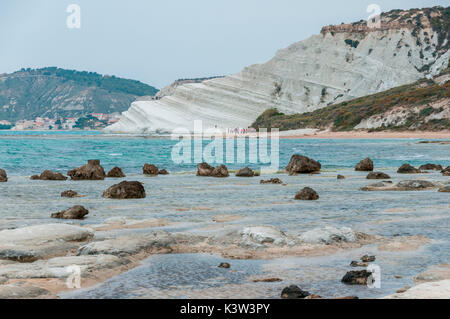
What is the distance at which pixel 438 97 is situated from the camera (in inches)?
3509

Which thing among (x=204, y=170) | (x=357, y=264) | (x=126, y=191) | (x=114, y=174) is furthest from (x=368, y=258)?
(x=114, y=174)

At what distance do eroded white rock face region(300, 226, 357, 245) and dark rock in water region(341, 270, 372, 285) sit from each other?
276 centimetres

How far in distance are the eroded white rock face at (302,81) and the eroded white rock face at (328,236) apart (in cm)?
10910

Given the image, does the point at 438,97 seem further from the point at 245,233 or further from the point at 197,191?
the point at 245,233

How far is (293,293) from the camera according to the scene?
723 centimetres

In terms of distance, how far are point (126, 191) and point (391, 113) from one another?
7981 cm

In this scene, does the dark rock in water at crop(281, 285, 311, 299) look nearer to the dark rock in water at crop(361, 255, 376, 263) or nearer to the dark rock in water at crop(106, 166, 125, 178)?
the dark rock in water at crop(361, 255, 376, 263)

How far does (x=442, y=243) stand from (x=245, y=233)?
415 cm

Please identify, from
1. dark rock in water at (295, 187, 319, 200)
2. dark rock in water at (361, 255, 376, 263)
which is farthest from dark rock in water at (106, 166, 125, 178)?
dark rock in water at (361, 255, 376, 263)

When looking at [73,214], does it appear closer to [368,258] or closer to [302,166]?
[368,258]

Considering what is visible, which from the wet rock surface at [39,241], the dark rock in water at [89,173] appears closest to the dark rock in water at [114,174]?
the dark rock in water at [89,173]

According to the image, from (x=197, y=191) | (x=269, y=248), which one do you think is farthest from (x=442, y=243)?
(x=197, y=191)

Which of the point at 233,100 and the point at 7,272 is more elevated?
the point at 233,100
